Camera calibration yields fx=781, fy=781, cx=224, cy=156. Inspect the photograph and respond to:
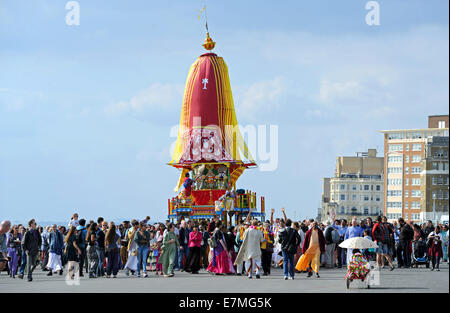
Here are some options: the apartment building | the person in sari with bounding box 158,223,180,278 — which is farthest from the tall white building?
the person in sari with bounding box 158,223,180,278

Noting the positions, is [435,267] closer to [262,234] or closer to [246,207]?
[262,234]

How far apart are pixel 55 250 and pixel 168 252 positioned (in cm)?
384

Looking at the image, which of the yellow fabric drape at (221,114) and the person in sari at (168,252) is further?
the yellow fabric drape at (221,114)

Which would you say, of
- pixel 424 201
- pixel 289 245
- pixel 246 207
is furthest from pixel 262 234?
pixel 424 201

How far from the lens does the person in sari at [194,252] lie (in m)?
25.4

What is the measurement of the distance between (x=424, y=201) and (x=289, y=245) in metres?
80.5

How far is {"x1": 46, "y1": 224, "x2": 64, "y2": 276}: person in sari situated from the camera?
977 inches

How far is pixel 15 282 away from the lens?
2166 centimetres

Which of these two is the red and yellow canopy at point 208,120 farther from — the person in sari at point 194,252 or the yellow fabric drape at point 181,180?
the person in sari at point 194,252

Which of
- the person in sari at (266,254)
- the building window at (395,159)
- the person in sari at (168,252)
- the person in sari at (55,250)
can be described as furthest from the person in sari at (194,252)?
the building window at (395,159)

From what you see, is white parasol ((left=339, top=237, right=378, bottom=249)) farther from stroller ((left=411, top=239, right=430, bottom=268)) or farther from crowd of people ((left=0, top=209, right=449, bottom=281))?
stroller ((left=411, top=239, right=430, bottom=268))

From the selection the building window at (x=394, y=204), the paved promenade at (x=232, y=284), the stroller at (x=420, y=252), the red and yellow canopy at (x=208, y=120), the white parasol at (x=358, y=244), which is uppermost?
the red and yellow canopy at (x=208, y=120)

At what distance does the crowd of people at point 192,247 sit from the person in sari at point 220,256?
0.10ft

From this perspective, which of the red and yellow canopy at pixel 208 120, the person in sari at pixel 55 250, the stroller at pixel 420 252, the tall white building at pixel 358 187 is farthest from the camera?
the tall white building at pixel 358 187
